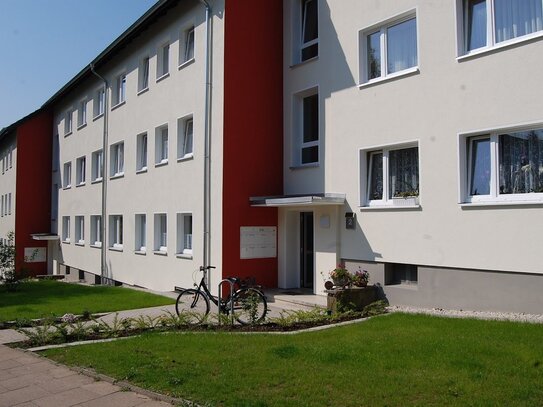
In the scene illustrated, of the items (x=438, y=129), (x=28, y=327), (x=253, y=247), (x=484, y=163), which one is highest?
(x=438, y=129)

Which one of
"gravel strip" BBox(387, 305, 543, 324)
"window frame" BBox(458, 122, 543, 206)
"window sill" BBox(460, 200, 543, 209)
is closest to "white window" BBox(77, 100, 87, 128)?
"gravel strip" BBox(387, 305, 543, 324)

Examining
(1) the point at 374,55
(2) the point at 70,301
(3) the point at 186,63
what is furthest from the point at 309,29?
(2) the point at 70,301

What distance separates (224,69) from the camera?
14.0 metres

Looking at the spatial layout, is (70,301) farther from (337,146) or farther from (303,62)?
(303,62)

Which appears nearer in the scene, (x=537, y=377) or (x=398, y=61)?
(x=537, y=377)

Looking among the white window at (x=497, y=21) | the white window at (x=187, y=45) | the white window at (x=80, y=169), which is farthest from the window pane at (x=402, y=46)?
the white window at (x=80, y=169)

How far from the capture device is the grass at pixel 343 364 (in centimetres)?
504

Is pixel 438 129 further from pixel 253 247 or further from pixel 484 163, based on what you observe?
pixel 253 247

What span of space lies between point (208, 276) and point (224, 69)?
18.0ft

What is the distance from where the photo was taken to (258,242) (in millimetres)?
14125

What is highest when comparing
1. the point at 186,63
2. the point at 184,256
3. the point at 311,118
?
the point at 186,63

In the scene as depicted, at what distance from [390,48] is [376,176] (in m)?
2.94

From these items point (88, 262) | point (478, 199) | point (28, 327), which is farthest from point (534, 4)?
point (88, 262)

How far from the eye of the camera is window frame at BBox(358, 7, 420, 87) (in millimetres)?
11394
